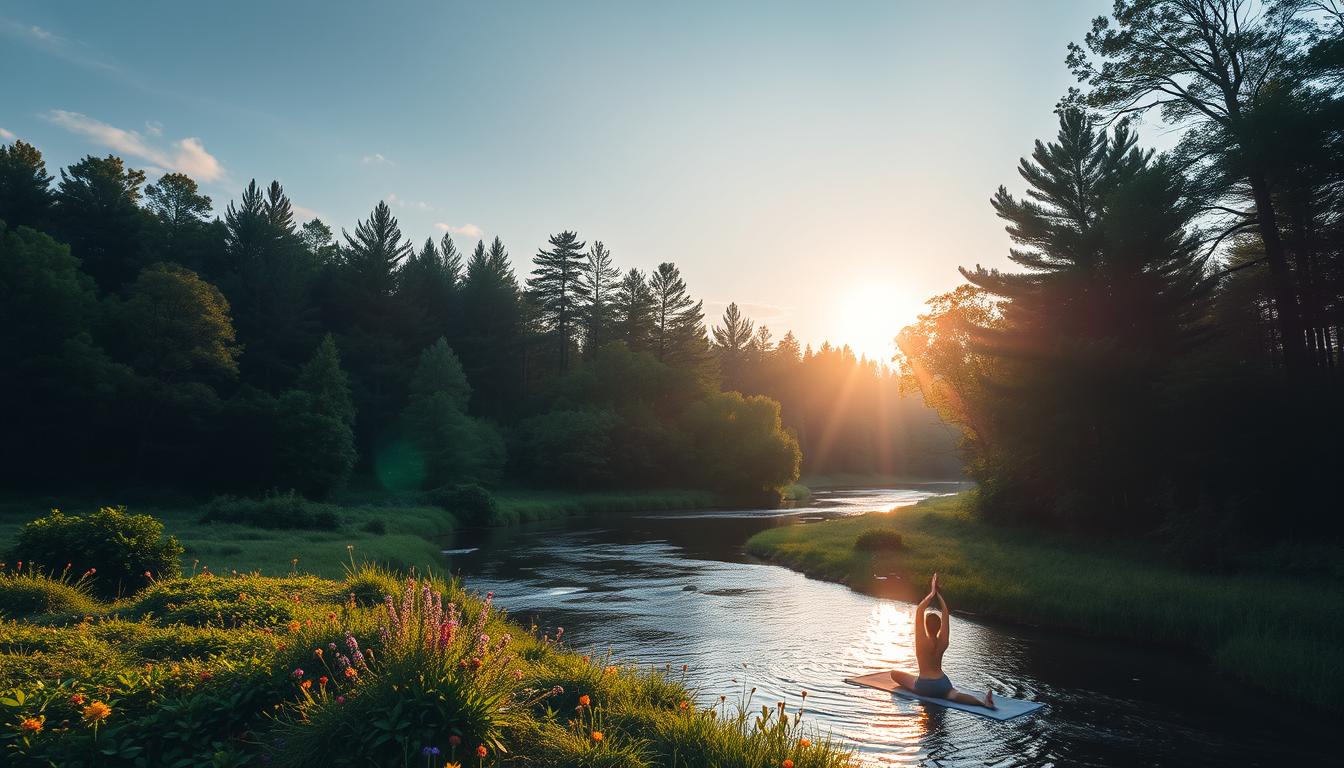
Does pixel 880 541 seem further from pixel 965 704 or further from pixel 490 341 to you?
pixel 490 341

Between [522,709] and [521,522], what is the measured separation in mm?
45851

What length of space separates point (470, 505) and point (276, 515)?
49.1 ft

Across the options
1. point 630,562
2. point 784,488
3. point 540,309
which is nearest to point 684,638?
point 630,562

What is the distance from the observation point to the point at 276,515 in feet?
112

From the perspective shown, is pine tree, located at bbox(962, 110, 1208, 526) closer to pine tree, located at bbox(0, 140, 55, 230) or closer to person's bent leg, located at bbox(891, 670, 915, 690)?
person's bent leg, located at bbox(891, 670, 915, 690)

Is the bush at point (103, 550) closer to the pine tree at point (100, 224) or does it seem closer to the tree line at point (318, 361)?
the tree line at point (318, 361)

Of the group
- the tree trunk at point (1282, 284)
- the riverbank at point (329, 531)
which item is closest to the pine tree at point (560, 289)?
the riverbank at point (329, 531)

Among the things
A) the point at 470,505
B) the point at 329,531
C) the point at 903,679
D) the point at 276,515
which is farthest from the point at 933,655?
the point at 470,505

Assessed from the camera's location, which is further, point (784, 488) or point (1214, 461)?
point (784, 488)

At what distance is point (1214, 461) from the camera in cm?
2119

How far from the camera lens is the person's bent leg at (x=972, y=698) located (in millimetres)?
12906

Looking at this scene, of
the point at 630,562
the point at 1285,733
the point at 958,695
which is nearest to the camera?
the point at 1285,733

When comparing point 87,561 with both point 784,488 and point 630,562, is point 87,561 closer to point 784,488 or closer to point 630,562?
point 630,562

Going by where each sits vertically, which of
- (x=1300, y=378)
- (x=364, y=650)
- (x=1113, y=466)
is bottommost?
(x=364, y=650)
